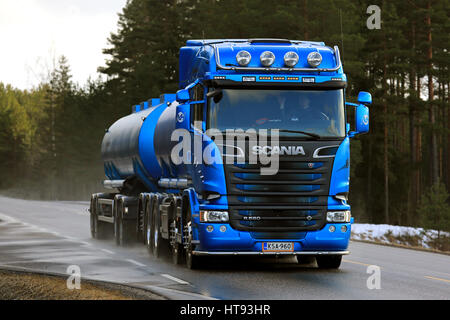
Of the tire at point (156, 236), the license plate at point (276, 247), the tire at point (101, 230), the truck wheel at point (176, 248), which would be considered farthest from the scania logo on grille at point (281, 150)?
the tire at point (101, 230)

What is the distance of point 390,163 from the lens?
227 ft

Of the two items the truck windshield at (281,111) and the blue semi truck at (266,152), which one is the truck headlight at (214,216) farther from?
the truck windshield at (281,111)

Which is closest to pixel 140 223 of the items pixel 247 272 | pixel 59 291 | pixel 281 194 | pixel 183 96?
pixel 247 272

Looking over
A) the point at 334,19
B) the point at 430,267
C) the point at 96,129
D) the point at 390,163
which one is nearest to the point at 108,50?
the point at 96,129

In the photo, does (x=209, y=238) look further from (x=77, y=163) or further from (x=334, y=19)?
(x=77, y=163)

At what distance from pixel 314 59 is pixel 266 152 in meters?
1.97

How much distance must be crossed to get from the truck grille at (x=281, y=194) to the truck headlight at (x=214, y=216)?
0.38 feet

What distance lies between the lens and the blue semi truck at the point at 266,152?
14.3m

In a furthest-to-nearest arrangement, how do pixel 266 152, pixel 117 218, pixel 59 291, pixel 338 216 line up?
1. pixel 117 218
2. pixel 338 216
3. pixel 266 152
4. pixel 59 291

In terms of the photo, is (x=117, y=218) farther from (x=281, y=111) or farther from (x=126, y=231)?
(x=281, y=111)

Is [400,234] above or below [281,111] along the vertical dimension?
below

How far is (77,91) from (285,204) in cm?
9391

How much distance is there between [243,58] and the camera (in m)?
14.7

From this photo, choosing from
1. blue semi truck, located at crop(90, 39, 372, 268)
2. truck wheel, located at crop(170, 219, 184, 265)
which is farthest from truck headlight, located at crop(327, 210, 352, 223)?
truck wheel, located at crop(170, 219, 184, 265)
